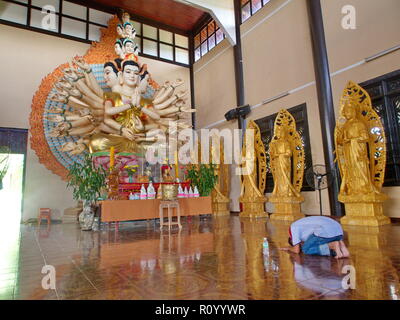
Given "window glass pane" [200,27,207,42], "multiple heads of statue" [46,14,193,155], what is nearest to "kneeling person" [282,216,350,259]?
"multiple heads of statue" [46,14,193,155]

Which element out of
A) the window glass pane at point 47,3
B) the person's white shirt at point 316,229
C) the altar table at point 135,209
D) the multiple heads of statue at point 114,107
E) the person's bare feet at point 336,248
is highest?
the window glass pane at point 47,3

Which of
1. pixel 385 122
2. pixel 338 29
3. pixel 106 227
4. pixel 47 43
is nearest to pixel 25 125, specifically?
pixel 47 43

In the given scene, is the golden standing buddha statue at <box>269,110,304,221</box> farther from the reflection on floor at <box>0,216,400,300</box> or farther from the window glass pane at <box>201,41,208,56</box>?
the window glass pane at <box>201,41,208,56</box>

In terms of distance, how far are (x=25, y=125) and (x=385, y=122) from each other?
24.3ft

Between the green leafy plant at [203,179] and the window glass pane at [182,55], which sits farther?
the window glass pane at [182,55]

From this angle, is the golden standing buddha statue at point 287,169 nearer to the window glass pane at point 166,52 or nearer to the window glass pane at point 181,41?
the window glass pane at point 166,52

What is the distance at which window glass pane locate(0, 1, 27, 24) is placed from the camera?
6.72 m

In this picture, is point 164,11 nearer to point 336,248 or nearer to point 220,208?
point 220,208

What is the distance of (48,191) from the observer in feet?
21.6

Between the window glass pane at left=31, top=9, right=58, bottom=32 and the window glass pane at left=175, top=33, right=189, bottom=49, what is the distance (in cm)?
373

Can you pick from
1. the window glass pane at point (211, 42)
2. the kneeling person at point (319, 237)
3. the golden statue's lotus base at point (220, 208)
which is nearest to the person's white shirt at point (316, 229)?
the kneeling person at point (319, 237)

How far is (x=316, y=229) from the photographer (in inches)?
80.0

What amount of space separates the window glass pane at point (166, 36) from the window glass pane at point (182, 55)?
385 millimetres

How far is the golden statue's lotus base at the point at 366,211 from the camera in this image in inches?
141
